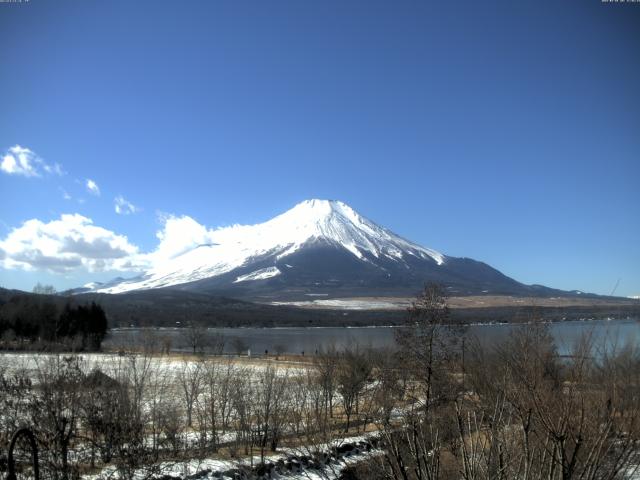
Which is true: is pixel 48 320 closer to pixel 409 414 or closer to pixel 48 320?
pixel 48 320

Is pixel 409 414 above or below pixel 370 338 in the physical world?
above

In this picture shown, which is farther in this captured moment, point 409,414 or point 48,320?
point 48,320

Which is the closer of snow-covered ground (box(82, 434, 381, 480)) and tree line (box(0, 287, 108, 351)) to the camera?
snow-covered ground (box(82, 434, 381, 480))

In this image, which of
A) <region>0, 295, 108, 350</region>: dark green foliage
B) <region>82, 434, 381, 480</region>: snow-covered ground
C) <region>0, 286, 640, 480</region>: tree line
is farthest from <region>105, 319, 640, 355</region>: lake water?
<region>82, 434, 381, 480</region>: snow-covered ground

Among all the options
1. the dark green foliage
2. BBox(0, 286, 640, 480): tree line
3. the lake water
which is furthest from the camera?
the dark green foliage

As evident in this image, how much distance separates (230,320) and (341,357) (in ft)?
427

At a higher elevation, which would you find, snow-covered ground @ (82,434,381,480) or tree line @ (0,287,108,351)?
tree line @ (0,287,108,351)

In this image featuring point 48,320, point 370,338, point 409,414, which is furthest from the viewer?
point 48,320

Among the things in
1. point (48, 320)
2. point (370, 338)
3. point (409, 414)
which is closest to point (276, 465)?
point (409, 414)

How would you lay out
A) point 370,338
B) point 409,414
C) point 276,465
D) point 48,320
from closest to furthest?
1. point 409,414
2. point 276,465
3. point 370,338
4. point 48,320

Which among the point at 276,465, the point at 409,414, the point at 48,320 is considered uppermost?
the point at 409,414

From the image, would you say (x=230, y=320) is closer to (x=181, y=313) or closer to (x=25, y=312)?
(x=181, y=313)

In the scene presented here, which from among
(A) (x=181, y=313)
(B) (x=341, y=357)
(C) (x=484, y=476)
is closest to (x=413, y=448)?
(C) (x=484, y=476)

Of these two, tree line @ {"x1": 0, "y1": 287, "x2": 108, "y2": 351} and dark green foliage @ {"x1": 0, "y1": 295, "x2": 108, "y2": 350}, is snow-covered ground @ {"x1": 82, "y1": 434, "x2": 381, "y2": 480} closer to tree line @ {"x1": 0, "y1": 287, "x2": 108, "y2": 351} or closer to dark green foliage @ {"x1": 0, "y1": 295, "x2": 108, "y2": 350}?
tree line @ {"x1": 0, "y1": 287, "x2": 108, "y2": 351}
